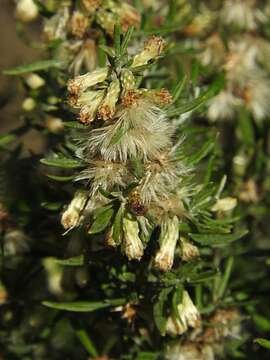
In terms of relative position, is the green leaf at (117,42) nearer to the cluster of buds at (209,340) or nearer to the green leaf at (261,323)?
the cluster of buds at (209,340)

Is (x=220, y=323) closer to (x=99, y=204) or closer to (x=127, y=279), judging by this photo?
(x=127, y=279)

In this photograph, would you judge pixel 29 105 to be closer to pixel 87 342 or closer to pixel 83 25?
pixel 83 25

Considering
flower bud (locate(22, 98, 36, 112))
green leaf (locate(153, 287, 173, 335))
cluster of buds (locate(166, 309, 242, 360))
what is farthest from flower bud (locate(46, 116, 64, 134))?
cluster of buds (locate(166, 309, 242, 360))

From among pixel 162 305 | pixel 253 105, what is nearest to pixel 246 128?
pixel 253 105

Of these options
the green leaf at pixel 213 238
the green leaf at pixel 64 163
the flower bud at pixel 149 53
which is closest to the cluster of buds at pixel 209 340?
the green leaf at pixel 213 238

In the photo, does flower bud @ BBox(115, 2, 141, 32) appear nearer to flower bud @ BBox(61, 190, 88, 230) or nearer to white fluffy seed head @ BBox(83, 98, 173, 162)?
white fluffy seed head @ BBox(83, 98, 173, 162)

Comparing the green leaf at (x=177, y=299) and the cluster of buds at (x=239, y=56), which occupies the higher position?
the cluster of buds at (x=239, y=56)
